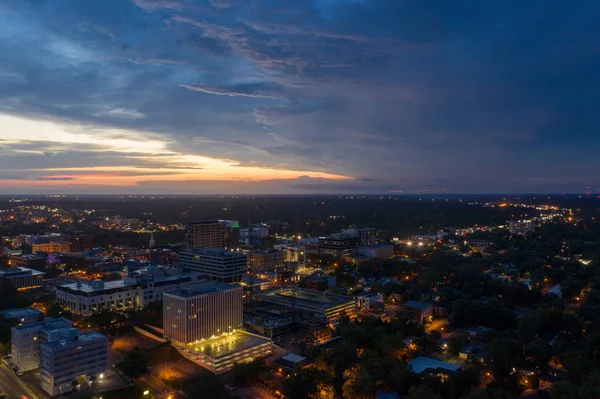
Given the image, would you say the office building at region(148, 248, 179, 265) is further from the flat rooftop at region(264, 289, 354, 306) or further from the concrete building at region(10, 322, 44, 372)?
the concrete building at region(10, 322, 44, 372)

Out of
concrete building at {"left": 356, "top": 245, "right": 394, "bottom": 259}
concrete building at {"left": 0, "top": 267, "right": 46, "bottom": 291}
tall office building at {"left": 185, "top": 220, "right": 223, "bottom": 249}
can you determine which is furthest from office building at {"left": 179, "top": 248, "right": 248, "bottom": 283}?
concrete building at {"left": 356, "top": 245, "right": 394, "bottom": 259}

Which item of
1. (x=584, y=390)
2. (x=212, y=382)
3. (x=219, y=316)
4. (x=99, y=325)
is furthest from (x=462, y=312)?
(x=99, y=325)

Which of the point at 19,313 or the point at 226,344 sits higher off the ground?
the point at 19,313

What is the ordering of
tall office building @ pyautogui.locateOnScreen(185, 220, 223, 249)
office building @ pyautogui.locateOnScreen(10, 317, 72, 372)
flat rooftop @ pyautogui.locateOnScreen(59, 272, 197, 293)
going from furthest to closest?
tall office building @ pyautogui.locateOnScreen(185, 220, 223, 249)
flat rooftop @ pyautogui.locateOnScreen(59, 272, 197, 293)
office building @ pyautogui.locateOnScreen(10, 317, 72, 372)

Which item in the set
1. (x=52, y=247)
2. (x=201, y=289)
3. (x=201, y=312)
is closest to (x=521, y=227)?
(x=201, y=289)

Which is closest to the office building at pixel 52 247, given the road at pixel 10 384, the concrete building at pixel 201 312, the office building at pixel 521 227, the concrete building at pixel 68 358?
the road at pixel 10 384

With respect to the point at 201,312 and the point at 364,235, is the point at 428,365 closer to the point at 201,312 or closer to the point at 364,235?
the point at 201,312

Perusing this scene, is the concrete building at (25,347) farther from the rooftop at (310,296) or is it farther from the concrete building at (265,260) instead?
the concrete building at (265,260)
